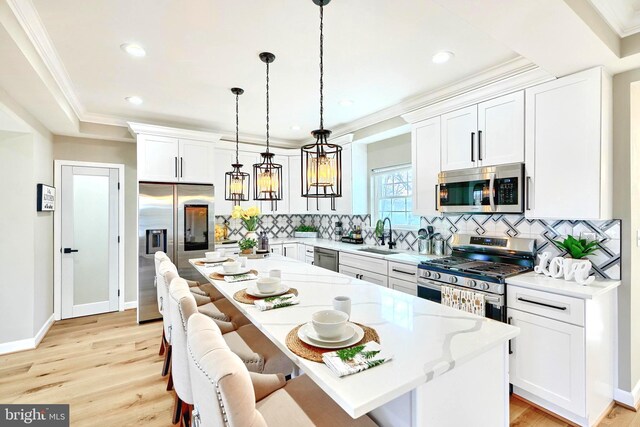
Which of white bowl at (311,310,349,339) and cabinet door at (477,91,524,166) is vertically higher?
cabinet door at (477,91,524,166)

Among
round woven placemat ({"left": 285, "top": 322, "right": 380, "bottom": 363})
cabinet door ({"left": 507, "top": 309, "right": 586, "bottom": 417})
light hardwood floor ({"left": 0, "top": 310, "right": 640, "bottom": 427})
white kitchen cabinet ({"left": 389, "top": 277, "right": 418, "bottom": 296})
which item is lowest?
light hardwood floor ({"left": 0, "top": 310, "right": 640, "bottom": 427})

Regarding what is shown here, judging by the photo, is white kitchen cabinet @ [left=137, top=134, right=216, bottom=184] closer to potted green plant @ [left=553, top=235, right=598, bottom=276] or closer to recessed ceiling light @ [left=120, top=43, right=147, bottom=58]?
recessed ceiling light @ [left=120, top=43, right=147, bottom=58]

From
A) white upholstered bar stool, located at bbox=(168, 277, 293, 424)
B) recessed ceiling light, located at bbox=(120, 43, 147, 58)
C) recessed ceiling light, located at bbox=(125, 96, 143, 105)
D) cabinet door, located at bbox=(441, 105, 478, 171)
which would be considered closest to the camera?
white upholstered bar stool, located at bbox=(168, 277, 293, 424)

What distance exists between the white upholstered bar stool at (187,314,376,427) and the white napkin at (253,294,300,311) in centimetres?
35

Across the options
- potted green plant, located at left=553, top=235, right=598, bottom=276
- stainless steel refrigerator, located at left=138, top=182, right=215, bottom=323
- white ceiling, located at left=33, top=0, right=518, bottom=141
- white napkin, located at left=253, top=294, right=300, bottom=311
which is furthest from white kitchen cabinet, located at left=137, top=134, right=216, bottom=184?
potted green plant, located at left=553, top=235, right=598, bottom=276

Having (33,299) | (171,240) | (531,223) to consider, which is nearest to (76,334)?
(33,299)

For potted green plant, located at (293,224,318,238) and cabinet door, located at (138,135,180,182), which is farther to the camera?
potted green plant, located at (293,224,318,238)

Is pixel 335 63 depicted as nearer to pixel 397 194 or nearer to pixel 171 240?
pixel 397 194

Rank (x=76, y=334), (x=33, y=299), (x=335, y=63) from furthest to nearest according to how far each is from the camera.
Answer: (x=76, y=334)
(x=33, y=299)
(x=335, y=63)

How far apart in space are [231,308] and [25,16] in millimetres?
2352

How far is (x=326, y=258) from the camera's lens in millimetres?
4367

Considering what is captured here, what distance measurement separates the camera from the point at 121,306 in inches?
178

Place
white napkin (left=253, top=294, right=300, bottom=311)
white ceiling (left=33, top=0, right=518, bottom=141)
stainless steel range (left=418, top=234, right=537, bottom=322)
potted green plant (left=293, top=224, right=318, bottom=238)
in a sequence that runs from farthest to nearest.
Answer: potted green plant (left=293, top=224, right=318, bottom=238), stainless steel range (left=418, top=234, right=537, bottom=322), white ceiling (left=33, top=0, right=518, bottom=141), white napkin (left=253, top=294, right=300, bottom=311)

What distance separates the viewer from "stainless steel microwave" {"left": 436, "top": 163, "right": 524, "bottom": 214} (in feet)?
8.57
